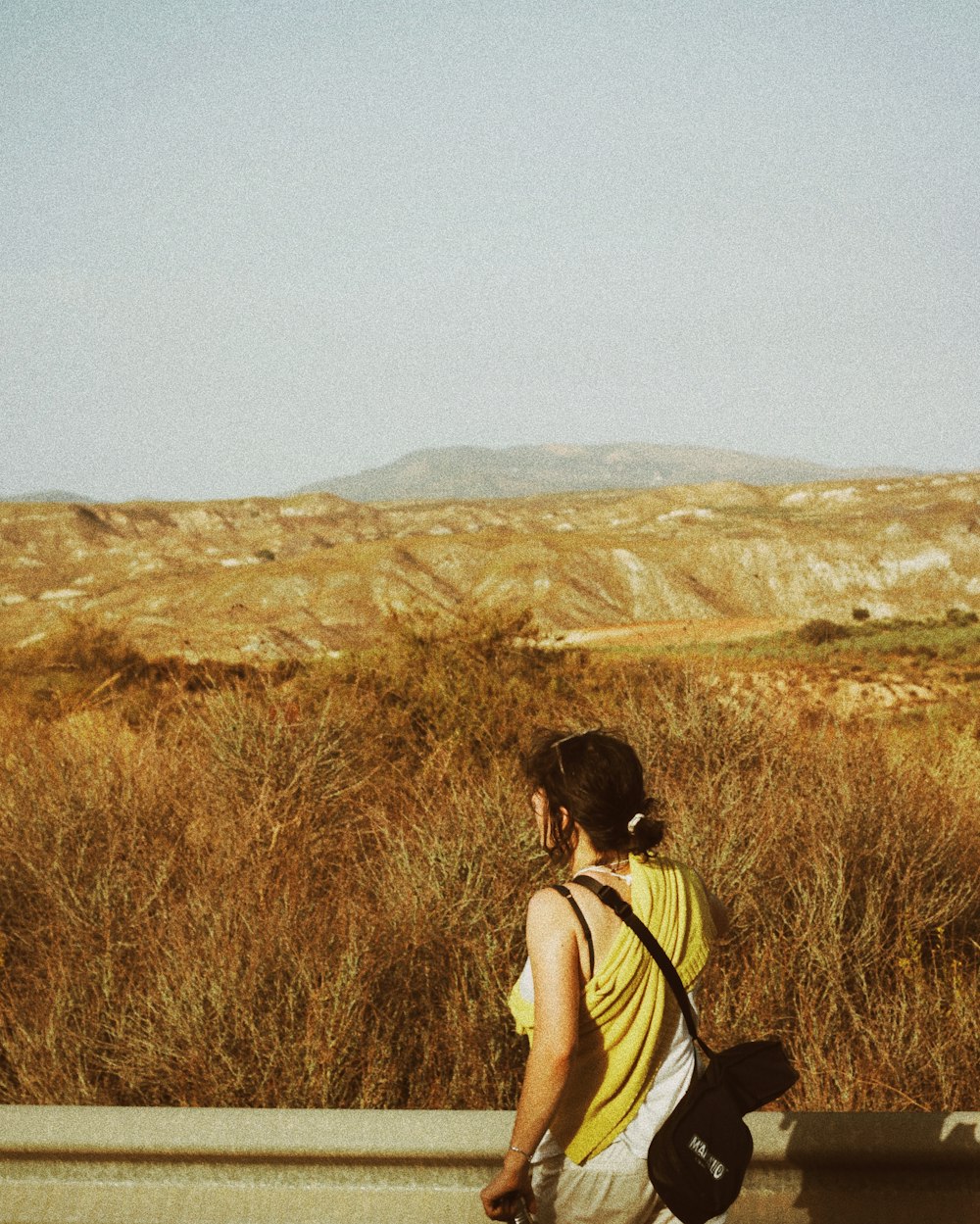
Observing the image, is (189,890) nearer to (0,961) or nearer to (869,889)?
(0,961)

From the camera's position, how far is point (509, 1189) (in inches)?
85.0

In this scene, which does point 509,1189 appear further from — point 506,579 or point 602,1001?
point 506,579

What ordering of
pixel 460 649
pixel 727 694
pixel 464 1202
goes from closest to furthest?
pixel 464 1202 → pixel 727 694 → pixel 460 649

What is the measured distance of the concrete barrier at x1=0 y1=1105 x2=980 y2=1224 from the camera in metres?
2.91

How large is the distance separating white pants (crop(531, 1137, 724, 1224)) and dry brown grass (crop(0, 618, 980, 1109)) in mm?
1930

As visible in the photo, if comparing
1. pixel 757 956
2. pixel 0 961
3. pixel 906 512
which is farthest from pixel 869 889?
pixel 906 512

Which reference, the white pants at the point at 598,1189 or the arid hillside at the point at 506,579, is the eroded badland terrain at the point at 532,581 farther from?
the white pants at the point at 598,1189

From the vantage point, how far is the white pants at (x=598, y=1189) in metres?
2.29

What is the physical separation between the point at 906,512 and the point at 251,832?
3509 inches

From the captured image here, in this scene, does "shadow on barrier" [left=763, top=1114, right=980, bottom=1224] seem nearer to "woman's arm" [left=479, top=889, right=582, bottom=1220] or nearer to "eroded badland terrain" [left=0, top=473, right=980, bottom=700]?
"woman's arm" [left=479, top=889, right=582, bottom=1220]

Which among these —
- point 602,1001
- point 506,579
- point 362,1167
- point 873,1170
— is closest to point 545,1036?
point 602,1001

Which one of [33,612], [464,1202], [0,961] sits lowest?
[33,612]

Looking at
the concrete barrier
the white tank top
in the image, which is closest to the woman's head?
the white tank top

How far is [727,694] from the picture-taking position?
29.5ft
